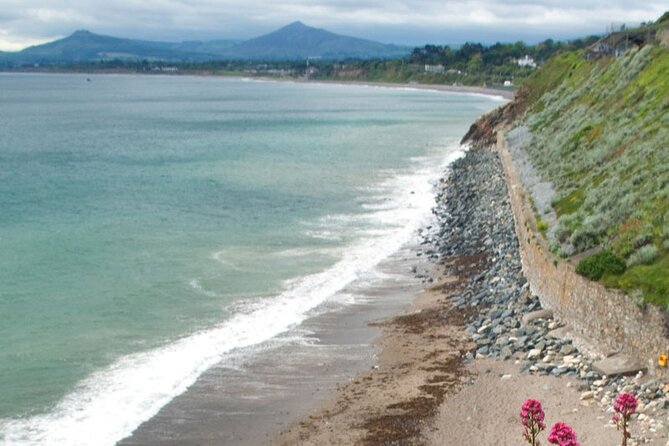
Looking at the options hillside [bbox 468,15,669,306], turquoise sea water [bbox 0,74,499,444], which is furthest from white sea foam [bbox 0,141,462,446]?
hillside [bbox 468,15,669,306]

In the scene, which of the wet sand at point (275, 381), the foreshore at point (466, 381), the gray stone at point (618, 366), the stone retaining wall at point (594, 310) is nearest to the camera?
the foreshore at point (466, 381)

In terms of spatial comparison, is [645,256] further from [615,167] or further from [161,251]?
[161,251]

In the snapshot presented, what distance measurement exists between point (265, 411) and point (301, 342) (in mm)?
3992

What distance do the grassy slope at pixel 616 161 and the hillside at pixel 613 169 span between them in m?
0.03

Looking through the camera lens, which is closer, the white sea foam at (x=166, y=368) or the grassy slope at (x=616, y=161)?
the white sea foam at (x=166, y=368)

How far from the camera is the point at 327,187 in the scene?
45219mm

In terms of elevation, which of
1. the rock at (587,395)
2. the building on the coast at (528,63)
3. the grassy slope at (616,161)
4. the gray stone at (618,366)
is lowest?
the rock at (587,395)

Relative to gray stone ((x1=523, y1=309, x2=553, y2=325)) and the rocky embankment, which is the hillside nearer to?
gray stone ((x1=523, y1=309, x2=553, y2=325))

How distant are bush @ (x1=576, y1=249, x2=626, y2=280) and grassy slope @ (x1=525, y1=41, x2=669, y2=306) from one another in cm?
21

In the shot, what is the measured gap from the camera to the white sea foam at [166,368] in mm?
15727

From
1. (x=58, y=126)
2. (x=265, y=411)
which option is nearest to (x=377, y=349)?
(x=265, y=411)

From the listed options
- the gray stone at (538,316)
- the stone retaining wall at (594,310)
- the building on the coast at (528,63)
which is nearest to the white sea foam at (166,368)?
the stone retaining wall at (594,310)

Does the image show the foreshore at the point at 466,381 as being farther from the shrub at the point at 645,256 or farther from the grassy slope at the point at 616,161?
the shrub at the point at 645,256

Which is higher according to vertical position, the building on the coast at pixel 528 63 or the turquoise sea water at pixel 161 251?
the building on the coast at pixel 528 63
